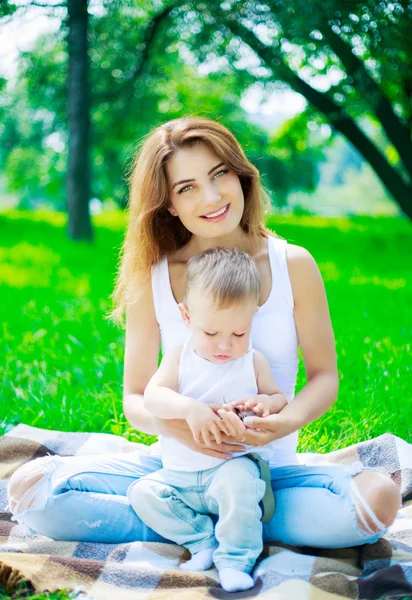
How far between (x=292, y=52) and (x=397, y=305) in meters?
5.67

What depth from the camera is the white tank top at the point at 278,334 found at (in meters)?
2.63

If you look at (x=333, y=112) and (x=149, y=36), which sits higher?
(x=149, y=36)

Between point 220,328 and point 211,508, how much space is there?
58 centimetres

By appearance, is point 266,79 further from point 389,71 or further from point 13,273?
point 13,273

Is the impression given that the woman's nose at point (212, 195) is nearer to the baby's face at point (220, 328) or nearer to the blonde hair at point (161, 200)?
the blonde hair at point (161, 200)

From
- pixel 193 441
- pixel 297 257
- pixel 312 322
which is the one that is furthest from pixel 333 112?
pixel 193 441

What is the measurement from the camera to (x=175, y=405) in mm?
2344

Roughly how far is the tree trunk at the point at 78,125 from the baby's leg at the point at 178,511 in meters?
7.50

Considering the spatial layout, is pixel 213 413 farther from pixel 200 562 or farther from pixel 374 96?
pixel 374 96

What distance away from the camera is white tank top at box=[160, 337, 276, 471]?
7.83 ft

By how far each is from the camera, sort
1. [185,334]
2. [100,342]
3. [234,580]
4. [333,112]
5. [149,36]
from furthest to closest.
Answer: [149,36] → [333,112] → [100,342] → [185,334] → [234,580]

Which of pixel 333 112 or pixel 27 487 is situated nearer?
pixel 27 487

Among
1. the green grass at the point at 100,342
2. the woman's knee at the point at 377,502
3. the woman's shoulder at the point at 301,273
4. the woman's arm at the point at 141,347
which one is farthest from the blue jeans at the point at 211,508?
the green grass at the point at 100,342

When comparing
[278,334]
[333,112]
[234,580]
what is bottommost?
[234,580]
